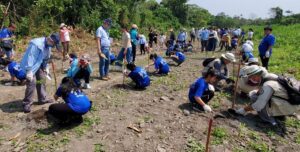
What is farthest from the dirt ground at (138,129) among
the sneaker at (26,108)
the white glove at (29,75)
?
the white glove at (29,75)

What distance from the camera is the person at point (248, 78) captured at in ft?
23.7

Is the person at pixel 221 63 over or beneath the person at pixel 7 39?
beneath

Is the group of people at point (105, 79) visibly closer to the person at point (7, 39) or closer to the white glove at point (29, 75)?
the white glove at point (29, 75)

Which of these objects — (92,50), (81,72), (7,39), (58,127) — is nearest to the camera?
(58,127)

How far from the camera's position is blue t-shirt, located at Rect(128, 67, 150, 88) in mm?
8180

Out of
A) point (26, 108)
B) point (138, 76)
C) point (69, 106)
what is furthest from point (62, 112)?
point (138, 76)

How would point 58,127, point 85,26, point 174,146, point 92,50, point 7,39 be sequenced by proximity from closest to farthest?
1. point 174,146
2. point 58,127
3. point 7,39
4. point 92,50
5. point 85,26

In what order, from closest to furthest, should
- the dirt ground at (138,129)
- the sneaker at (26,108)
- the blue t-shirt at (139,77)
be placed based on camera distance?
the dirt ground at (138,129), the sneaker at (26,108), the blue t-shirt at (139,77)

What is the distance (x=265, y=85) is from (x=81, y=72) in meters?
4.30

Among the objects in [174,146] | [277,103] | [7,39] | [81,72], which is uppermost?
[7,39]

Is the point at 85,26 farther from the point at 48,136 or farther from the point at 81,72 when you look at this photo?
the point at 48,136

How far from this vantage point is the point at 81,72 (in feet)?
25.3

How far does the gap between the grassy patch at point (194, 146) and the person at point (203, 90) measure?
1.09m

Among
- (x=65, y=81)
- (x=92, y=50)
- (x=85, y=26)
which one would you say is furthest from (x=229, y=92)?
(x=85, y=26)
